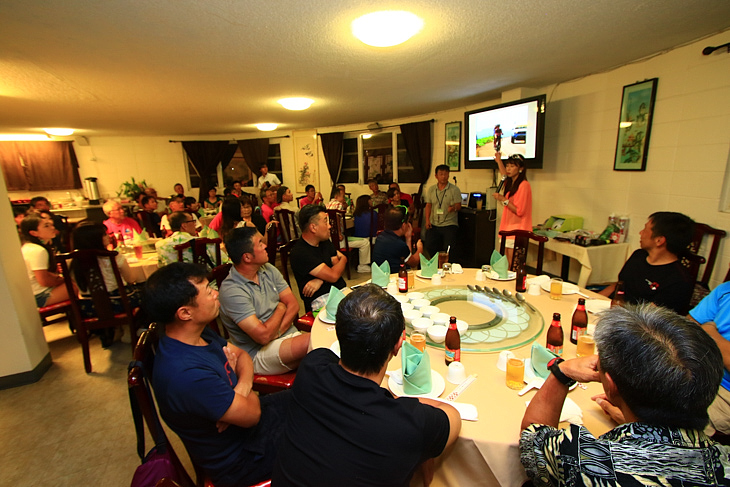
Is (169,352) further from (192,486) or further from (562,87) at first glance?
(562,87)

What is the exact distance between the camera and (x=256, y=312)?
2.04 m

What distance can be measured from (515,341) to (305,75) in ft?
10.4

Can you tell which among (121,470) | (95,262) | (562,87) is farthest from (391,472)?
(562,87)

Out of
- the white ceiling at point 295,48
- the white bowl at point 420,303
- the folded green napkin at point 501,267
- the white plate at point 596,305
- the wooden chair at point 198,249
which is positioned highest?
the white ceiling at point 295,48

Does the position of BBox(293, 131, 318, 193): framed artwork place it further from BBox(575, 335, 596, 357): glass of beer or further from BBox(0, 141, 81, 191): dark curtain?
BBox(575, 335, 596, 357): glass of beer

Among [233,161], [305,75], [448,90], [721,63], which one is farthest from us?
[233,161]

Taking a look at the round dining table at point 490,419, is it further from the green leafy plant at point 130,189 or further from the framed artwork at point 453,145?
the green leafy plant at point 130,189

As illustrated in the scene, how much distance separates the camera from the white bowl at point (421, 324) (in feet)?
5.57

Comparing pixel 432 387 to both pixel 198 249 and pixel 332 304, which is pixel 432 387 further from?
pixel 198 249

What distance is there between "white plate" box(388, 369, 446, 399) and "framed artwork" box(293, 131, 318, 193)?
299 inches

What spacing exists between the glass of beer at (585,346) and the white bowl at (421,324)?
66 cm

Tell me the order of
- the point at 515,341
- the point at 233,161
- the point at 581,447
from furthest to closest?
1. the point at 233,161
2. the point at 515,341
3. the point at 581,447

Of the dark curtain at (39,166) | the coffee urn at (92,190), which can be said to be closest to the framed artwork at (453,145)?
the coffee urn at (92,190)

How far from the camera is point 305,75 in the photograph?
3.48m
